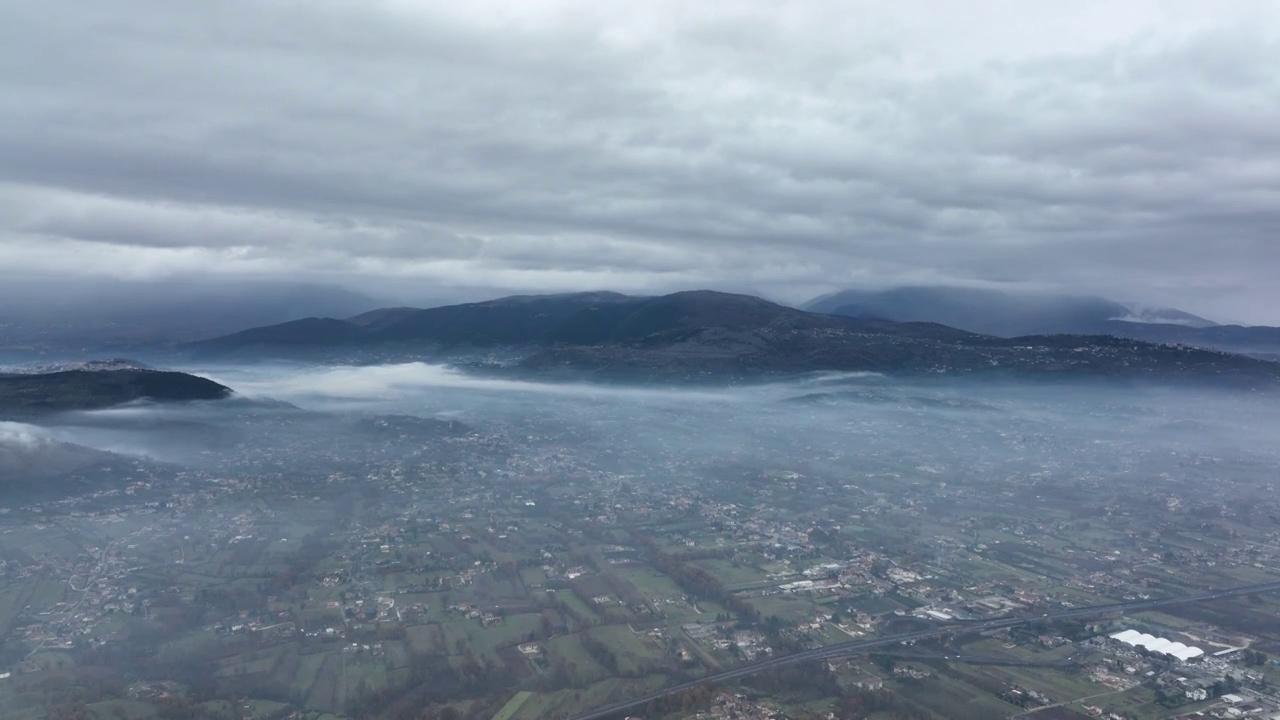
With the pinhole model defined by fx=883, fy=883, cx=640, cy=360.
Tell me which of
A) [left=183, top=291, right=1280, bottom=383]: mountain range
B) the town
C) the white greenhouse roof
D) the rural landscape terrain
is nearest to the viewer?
the town

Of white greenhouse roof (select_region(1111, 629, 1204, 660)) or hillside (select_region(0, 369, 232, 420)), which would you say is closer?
white greenhouse roof (select_region(1111, 629, 1204, 660))

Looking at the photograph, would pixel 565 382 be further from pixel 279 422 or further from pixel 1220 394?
pixel 1220 394

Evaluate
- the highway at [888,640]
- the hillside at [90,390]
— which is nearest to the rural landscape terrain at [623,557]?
the highway at [888,640]

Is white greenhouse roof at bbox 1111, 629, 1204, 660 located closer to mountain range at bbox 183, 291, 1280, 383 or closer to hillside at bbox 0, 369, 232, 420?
hillside at bbox 0, 369, 232, 420

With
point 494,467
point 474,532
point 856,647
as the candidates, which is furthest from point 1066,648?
point 494,467

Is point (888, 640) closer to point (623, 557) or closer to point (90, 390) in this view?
point (623, 557)

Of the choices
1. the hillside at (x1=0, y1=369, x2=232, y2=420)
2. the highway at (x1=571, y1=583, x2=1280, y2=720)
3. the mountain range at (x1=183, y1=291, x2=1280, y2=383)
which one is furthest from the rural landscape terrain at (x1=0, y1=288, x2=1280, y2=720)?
the mountain range at (x1=183, y1=291, x2=1280, y2=383)

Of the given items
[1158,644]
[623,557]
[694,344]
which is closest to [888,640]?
[1158,644]
